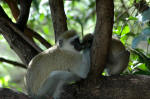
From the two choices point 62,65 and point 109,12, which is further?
point 62,65

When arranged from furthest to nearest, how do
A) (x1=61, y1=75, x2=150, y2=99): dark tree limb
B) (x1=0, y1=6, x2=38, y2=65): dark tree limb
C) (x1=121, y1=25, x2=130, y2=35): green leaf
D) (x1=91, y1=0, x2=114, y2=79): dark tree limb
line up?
(x1=121, y1=25, x2=130, y2=35): green leaf → (x1=0, y1=6, x2=38, y2=65): dark tree limb → (x1=61, y1=75, x2=150, y2=99): dark tree limb → (x1=91, y1=0, x2=114, y2=79): dark tree limb

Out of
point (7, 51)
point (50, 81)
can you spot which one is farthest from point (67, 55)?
point (7, 51)

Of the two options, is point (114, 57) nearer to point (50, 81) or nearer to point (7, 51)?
point (50, 81)

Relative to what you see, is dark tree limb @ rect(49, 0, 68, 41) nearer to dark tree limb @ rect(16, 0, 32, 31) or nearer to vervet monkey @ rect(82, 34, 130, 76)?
dark tree limb @ rect(16, 0, 32, 31)

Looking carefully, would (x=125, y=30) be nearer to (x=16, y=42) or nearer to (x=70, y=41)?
(x=70, y=41)

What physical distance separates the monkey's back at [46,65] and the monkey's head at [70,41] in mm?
63

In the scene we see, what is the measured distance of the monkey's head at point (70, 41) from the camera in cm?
224

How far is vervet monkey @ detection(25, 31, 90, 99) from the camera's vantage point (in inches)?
85.9

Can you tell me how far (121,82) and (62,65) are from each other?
1.96ft

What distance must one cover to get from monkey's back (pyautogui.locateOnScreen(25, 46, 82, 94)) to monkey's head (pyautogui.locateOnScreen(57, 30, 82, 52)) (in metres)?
0.06

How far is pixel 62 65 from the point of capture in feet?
7.26

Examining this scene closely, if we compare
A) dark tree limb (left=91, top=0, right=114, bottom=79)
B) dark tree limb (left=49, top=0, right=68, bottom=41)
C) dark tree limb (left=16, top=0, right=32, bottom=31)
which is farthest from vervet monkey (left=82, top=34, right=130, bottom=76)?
dark tree limb (left=16, top=0, right=32, bottom=31)

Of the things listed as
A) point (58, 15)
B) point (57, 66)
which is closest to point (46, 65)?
point (57, 66)

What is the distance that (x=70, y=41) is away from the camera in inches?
88.7
